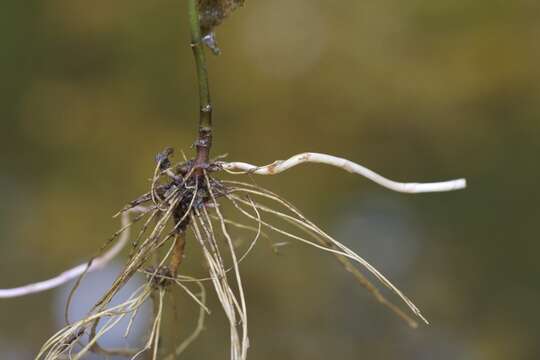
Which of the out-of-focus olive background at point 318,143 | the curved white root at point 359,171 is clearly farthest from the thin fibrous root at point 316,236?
the out-of-focus olive background at point 318,143

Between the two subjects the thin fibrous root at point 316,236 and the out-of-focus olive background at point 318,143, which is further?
the out-of-focus olive background at point 318,143

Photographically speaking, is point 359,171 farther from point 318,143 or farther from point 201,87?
point 318,143

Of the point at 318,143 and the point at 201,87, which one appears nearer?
the point at 201,87

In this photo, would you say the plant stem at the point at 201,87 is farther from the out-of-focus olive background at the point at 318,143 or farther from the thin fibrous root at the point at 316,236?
the out-of-focus olive background at the point at 318,143

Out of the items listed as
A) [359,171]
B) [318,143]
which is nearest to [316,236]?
[359,171]

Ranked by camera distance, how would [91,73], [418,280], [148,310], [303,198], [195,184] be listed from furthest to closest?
[91,73] < [303,198] < [418,280] < [148,310] < [195,184]

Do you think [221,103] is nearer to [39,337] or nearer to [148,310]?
[148,310]

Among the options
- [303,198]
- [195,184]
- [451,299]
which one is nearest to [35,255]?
[303,198]
